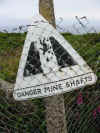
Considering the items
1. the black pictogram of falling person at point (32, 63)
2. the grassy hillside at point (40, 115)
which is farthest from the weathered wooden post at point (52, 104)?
the grassy hillside at point (40, 115)

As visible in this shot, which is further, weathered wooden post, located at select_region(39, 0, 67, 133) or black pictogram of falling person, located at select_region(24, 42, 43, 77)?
weathered wooden post, located at select_region(39, 0, 67, 133)

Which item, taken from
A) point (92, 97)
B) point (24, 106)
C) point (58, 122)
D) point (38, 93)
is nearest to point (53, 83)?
point (38, 93)

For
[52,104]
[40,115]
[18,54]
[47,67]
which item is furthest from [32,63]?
[18,54]

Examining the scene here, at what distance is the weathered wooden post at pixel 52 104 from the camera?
2.34 metres

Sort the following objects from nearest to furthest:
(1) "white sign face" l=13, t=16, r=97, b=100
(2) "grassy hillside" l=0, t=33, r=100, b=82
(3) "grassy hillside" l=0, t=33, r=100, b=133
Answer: (1) "white sign face" l=13, t=16, r=97, b=100
(3) "grassy hillside" l=0, t=33, r=100, b=133
(2) "grassy hillside" l=0, t=33, r=100, b=82

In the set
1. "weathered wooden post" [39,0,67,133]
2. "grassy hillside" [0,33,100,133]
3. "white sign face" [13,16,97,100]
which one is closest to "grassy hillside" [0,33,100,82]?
"grassy hillside" [0,33,100,133]

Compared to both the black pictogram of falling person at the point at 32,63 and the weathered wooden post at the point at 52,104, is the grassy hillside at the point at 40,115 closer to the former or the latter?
the weathered wooden post at the point at 52,104

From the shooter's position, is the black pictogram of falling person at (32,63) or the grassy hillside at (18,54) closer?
the black pictogram of falling person at (32,63)

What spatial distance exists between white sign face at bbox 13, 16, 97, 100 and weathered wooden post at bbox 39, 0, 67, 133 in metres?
0.25

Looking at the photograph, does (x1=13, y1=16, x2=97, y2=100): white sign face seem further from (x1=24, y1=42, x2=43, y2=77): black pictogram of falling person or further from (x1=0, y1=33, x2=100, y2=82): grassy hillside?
(x1=0, y1=33, x2=100, y2=82): grassy hillside

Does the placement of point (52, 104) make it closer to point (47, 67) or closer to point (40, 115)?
point (47, 67)

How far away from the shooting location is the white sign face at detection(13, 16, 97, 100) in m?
2.02

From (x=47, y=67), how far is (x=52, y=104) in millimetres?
456

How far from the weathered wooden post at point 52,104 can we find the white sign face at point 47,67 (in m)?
0.25
